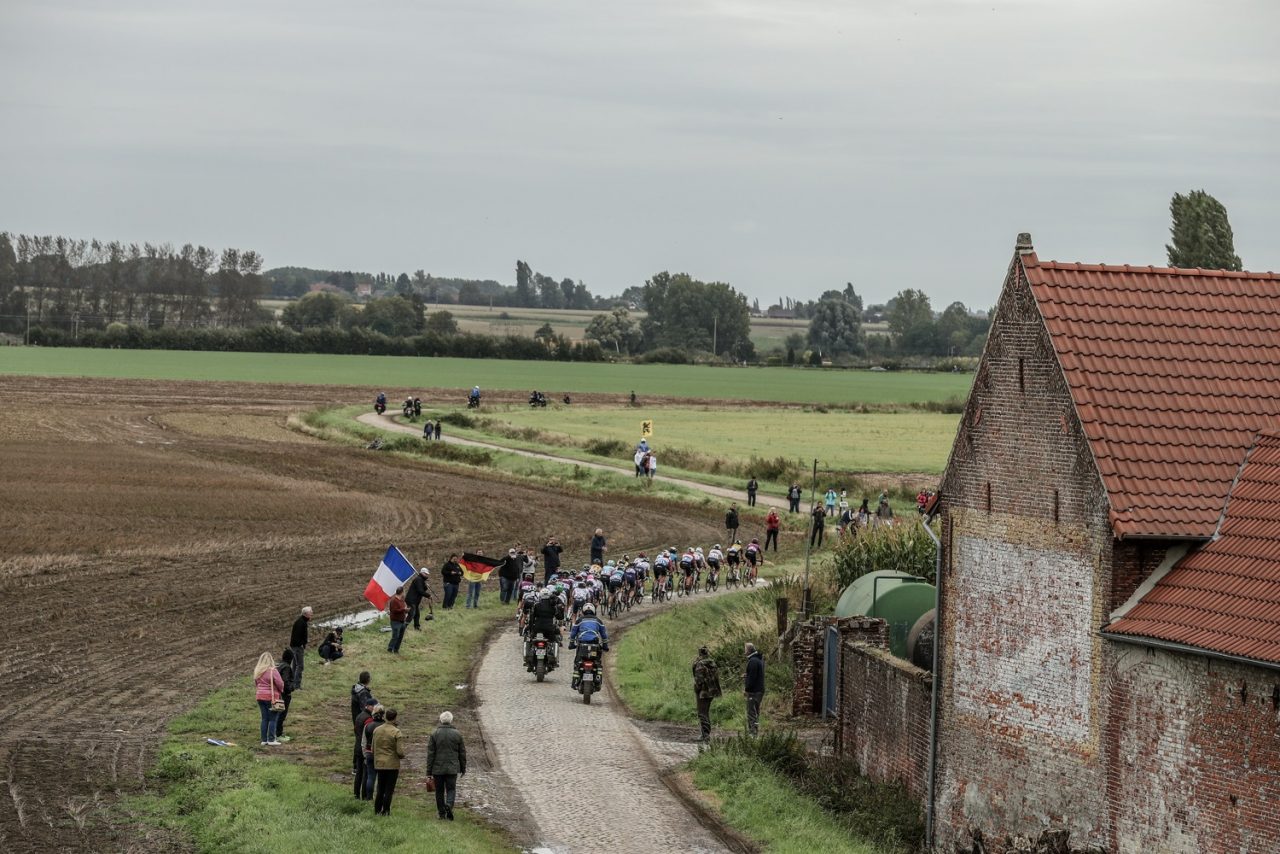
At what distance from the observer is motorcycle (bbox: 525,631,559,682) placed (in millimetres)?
29031

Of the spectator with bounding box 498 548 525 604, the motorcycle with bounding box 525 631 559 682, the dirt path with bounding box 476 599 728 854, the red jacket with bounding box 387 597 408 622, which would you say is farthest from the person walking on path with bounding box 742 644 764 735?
the spectator with bounding box 498 548 525 604

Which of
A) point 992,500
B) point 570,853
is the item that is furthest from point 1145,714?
point 570,853

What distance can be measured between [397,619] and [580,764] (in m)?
8.66

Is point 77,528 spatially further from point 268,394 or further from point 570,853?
point 268,394

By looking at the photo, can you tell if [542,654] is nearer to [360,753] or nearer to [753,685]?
[753,685]

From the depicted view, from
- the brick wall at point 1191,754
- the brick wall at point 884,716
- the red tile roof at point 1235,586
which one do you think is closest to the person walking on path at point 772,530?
the brick wall at point 884,716

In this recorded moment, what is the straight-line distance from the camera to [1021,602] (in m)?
19.2

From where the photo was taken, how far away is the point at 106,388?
4540 inches

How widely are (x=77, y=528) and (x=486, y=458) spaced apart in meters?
27.8

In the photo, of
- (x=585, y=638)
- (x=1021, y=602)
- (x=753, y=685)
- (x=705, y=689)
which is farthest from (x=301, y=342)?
(x=1021, y=602)

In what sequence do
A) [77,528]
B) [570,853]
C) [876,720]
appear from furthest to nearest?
[77,528], [876,720], [570,853]

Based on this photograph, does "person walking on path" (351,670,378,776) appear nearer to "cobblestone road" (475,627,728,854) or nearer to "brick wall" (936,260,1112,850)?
"cobblestone road" (475,627,728,854)

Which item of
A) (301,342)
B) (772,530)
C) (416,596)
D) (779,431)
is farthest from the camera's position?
(301,342)

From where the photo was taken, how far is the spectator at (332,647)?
29.2 meters
